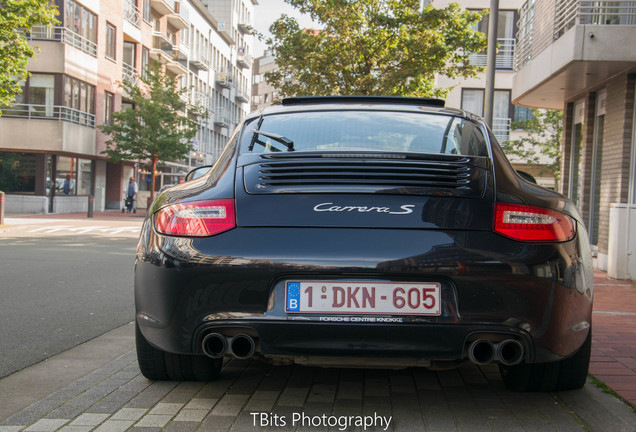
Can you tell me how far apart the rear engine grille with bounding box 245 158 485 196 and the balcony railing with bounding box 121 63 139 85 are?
136ft

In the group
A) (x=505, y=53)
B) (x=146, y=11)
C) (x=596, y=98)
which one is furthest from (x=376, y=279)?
(x=146, y=11)

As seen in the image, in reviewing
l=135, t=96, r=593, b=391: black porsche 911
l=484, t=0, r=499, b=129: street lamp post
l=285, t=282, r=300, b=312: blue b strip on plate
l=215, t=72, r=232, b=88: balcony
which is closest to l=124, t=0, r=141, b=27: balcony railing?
l=215, t=72, r=232, b=88: balcony

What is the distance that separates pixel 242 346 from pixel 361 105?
178cm

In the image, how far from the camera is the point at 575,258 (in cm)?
337

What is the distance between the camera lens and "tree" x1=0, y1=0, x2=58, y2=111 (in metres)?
19.1

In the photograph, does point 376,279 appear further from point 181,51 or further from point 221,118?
point 221,118

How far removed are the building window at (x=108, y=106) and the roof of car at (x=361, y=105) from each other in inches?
1462

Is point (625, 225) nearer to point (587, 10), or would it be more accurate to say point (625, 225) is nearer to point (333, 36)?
point (587, 10)

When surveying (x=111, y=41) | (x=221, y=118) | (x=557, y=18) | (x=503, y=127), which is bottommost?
(x=557, y=18)

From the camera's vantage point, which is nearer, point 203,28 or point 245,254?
point 245,254

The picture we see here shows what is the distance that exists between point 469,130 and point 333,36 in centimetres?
2185

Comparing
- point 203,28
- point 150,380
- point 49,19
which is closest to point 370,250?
point 150,380

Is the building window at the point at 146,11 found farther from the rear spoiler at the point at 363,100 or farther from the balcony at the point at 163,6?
the rear spoiler at the point at 363,100

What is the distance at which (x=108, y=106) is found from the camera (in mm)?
40562
